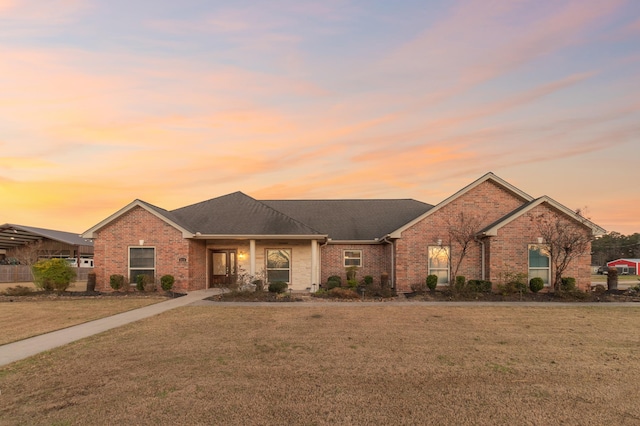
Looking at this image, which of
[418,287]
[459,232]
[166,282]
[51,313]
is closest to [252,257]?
[166,282]

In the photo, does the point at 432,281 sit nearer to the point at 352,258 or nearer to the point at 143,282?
the point at 352,258

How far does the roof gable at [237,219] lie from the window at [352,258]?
297 centimetres

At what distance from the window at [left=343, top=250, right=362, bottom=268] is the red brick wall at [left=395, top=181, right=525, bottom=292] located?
12.7 ft

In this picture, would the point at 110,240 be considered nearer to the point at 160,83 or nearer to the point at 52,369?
the point at 160,83

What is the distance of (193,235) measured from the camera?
18516mm

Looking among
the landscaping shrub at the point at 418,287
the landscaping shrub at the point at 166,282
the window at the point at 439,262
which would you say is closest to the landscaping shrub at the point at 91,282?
the landscaping shrub at the point at 166,282

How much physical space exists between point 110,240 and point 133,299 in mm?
4247

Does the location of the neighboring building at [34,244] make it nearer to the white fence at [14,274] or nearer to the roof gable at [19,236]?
the roof gable at [19,236]

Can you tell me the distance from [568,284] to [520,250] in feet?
7.93

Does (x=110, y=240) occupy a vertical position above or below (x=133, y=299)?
above

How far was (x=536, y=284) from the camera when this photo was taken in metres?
17.0

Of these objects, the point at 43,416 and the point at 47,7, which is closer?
the point at 43,416

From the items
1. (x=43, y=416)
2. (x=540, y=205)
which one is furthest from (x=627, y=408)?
(x=540, y=205)

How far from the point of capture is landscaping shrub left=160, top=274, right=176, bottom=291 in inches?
698
